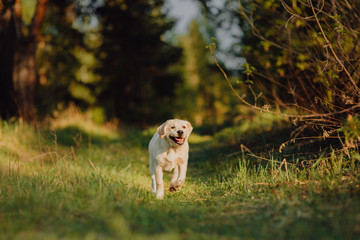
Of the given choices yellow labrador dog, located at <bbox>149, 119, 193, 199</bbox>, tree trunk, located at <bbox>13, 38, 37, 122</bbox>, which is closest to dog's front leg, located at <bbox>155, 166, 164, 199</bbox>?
yellow labrador dog, located at <bbox>149, 119, 193, 199</bbox>

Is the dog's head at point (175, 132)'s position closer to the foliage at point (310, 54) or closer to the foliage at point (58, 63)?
the foliage at point (310, 54)

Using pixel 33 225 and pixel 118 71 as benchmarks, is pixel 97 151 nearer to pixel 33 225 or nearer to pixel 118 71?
pixel 33 225

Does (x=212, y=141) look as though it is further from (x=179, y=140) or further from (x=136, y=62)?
(x=136, y=62)

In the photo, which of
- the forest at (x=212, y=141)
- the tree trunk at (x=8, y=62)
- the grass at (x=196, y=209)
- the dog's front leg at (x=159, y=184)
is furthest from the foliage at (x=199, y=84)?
the grass at (x=196, y=209)

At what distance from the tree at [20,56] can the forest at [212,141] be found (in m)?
0.04

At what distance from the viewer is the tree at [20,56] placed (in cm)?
960

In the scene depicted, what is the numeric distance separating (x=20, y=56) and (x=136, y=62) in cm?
899

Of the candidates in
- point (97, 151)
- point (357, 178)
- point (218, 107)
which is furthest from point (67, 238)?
point (218, 107)

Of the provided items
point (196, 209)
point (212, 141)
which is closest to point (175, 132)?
point (196, 209)

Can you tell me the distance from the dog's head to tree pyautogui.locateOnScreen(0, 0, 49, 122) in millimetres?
6383

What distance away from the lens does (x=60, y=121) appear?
10914 mm

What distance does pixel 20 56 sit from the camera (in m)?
9.85

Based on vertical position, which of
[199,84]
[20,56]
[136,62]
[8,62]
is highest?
[199,84]

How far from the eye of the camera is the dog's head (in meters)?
4.70
